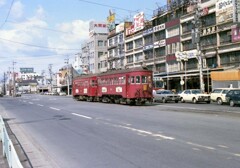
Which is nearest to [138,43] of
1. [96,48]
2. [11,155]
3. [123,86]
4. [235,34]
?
[235,34]

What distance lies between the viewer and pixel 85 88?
49.5 m

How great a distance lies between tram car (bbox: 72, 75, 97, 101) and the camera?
46062 millimetres

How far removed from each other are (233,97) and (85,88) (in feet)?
73.7

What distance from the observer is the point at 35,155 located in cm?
1020

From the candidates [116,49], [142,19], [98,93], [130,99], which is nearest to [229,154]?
[130,99]

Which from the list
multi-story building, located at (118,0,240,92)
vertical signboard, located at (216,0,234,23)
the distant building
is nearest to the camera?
vertical signboard, located at (216,0,234,23)

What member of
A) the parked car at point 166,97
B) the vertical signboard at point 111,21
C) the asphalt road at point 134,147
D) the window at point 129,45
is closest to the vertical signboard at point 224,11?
the parked car at point 166,97

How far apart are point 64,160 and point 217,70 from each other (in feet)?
143

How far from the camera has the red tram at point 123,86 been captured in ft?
115

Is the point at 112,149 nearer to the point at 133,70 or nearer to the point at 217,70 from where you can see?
the point at 133,70

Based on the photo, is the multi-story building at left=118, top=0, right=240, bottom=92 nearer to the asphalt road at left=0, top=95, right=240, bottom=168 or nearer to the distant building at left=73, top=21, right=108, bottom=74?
the distant building at left=73, top=21, right=108, bottom=74

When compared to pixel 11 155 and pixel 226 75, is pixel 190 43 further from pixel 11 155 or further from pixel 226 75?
pixel 11 155

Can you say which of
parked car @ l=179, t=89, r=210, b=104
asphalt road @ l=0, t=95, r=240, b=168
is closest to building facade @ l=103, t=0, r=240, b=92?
parked car @ l=179, t=89, r=210, b=104

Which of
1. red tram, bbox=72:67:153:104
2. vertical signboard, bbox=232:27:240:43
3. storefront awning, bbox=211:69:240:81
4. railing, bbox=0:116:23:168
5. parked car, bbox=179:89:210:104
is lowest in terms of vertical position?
railing, bbox=0:116:23:168
